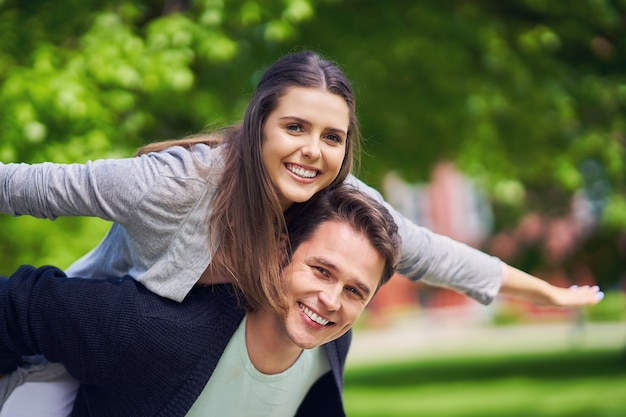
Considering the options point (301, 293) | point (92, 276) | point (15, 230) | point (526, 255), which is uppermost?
point (301, 293)

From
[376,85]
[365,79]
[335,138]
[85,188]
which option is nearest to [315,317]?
[335,138]

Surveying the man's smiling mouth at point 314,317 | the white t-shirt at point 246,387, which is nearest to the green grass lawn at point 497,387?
the white t-shirt at point 246,387

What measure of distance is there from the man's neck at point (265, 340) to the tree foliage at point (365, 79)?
2.07 metres

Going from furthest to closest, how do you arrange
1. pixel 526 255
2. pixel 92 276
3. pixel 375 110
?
1. pixel 526 255
2. pixel 375 110
3. pixel 92 276

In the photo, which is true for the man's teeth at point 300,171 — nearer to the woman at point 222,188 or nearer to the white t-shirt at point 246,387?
the woman at point 222,188

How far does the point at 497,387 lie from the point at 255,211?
492 inches

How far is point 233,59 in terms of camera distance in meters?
7.67

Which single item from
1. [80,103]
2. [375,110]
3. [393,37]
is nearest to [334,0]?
[393,37]

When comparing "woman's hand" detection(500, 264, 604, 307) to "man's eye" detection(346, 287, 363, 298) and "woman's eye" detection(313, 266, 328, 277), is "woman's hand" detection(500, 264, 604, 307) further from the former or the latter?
"woman's eye" detection(313, 266, 328, 277)

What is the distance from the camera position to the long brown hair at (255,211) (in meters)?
3.14

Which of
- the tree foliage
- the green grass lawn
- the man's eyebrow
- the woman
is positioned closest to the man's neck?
the woman

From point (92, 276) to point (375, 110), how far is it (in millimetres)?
5691

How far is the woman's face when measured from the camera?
3129 millimetres

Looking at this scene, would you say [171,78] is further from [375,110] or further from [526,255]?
[526,255]
